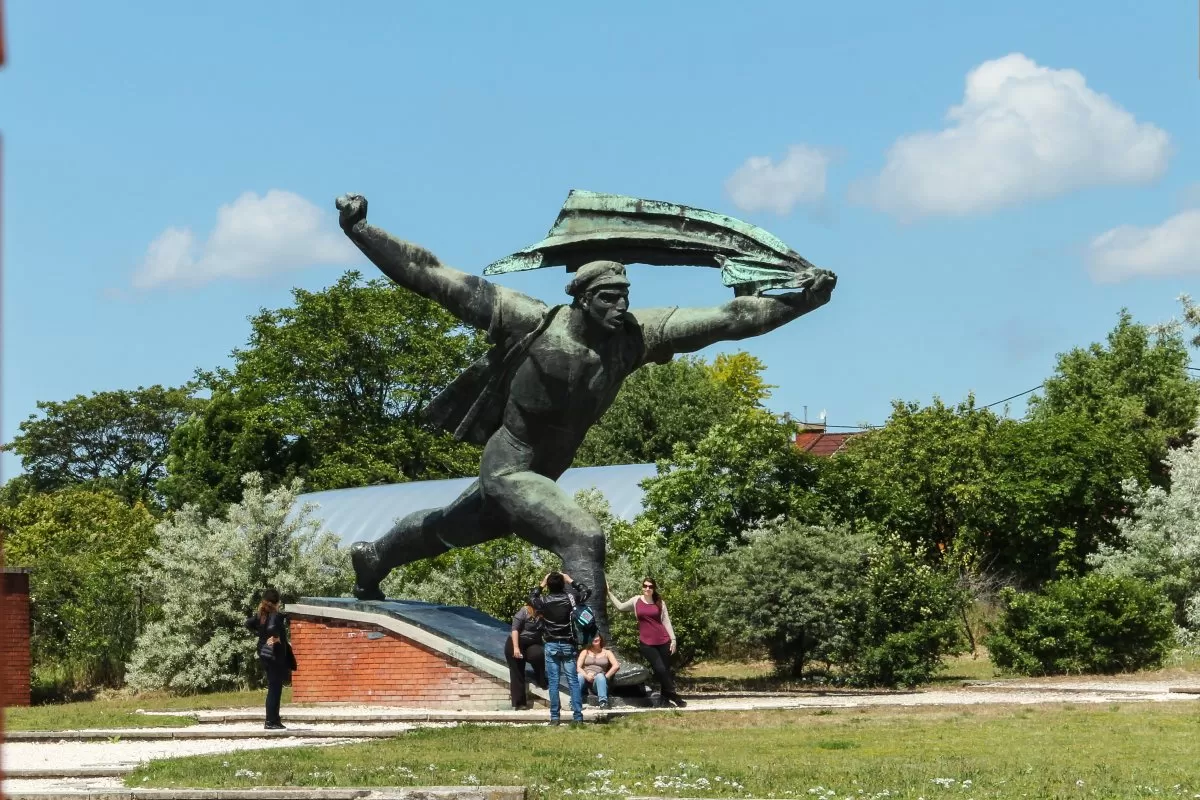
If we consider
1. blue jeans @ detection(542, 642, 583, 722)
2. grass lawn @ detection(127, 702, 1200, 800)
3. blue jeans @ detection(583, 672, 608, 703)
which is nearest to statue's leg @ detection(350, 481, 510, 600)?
blue jeans @ detection(583, 672, 608, 703)

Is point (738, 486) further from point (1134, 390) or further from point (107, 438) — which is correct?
point (107, 438)

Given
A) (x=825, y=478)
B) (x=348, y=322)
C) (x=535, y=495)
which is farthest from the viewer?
(x=348, y=322)

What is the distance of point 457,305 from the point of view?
1539 cm

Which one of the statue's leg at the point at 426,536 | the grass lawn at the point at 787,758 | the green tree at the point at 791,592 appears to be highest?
the statue's leg at the point at 426,536

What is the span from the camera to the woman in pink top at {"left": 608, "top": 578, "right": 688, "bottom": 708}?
48.3ft

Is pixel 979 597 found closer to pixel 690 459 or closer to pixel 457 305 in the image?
pixel 690 459

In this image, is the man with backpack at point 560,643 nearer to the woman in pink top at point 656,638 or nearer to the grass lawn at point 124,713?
the woman in pink top at point 656,638

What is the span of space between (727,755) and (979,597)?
25482 mm

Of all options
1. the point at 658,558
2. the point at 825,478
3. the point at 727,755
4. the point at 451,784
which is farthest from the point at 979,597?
the point at 451,784

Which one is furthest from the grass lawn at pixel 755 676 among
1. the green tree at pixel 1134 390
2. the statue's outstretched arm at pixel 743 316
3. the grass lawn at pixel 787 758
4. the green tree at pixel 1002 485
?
the green tree at pixel 1134 390

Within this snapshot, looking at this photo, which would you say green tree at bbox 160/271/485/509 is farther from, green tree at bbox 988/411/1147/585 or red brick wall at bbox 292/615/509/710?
red brick wall at bbox 292/615/509/710

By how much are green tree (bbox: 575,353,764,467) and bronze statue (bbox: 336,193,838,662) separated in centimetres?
4146

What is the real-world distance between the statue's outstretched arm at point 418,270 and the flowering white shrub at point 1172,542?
50.4ft

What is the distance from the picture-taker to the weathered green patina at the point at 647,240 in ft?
50.5
